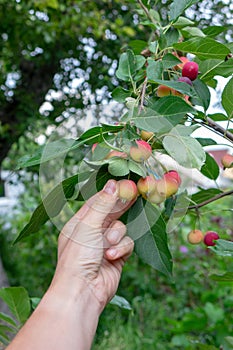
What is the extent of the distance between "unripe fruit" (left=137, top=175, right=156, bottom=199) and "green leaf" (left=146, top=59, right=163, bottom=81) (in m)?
0.13

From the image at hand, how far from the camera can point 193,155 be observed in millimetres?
556

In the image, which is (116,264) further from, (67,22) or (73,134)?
(67,22)

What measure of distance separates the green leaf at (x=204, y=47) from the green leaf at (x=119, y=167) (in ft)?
0.65

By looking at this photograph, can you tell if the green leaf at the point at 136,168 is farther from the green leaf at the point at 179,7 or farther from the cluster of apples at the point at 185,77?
the green leaf at the point at 179,7

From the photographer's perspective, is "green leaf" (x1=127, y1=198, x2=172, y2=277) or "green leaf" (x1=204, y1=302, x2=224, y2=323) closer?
"green leaf" (x1=127, y1=198, x2=172, y2=277)

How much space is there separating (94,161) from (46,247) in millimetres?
2873

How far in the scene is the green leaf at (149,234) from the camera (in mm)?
605

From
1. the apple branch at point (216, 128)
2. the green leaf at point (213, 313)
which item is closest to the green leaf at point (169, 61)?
the apple branch at point (216, 128)

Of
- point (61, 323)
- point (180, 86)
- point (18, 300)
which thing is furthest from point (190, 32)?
point (18, 300)

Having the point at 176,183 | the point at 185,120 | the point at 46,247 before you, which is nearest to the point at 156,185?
the point at 176,183

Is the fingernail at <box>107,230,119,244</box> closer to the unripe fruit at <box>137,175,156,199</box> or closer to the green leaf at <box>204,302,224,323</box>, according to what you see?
the unripe fruit at <box>137,175,156,199</box>

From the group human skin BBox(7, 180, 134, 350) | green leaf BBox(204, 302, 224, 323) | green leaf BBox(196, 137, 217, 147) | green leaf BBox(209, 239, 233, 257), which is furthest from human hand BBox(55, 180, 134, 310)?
green leaf BBox(204, 302, 224, 323)

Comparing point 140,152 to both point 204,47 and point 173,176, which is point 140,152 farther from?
point 204,47

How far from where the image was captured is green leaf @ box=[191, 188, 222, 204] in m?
0.90
